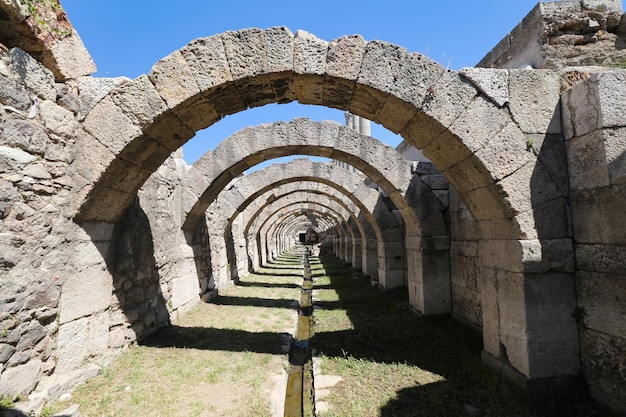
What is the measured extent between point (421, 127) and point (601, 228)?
1656mm

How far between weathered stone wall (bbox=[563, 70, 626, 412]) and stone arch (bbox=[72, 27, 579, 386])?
0.13 metres

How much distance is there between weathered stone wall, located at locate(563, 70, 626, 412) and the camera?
2481mm

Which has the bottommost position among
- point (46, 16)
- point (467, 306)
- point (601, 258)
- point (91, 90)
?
point (467, 306)

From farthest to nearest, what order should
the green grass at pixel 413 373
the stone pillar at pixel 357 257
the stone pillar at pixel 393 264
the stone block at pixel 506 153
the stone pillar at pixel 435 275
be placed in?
the stone pillar at pixel 357 257, the stone pillar at pixel 393 264, the stone pillar at pixel 435 275, the stone block at pixel 506 153, the green grass at pixel 413 373

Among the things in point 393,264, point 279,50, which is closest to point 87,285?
point 279,50

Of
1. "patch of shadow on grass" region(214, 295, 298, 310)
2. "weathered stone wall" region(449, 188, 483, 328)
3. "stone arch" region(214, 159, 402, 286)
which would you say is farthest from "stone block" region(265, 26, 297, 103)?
"stone arch" region(214, 159, 402, 286)

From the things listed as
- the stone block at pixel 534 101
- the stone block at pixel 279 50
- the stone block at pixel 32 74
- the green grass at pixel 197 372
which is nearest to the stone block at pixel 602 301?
the stone block at pixel 534 101

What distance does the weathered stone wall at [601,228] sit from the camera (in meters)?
2.48

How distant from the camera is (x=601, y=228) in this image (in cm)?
263

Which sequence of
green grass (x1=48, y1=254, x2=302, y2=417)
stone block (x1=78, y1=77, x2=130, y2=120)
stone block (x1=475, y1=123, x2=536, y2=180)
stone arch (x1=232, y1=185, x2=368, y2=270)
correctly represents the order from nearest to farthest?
green grass (x1=48, y1=254, x2=302, y2=417)
stone block (x1=475, y1=123, x2=536, y2=180)
stone block (x1=78, y1=77, x2=130, y2=120)
stone arch (x1=232, y1=185, x2=368, y2=270)

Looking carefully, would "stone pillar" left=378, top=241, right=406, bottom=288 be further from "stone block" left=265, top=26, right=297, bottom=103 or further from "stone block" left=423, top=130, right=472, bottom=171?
"stone block" left=265, top=26, right=297, bottom=103

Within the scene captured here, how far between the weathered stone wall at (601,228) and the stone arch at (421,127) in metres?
0.13

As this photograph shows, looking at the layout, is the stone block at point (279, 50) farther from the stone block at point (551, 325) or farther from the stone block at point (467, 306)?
the stone block at point (467, 306)

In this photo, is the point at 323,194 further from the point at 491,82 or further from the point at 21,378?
the point at 21,378
